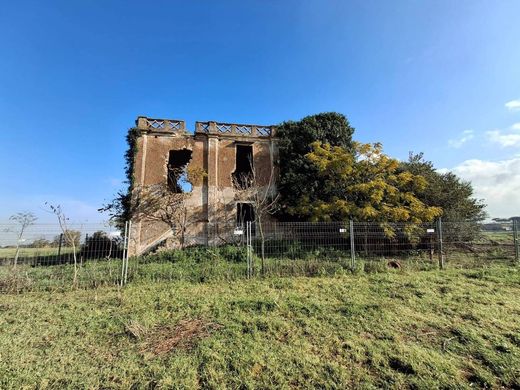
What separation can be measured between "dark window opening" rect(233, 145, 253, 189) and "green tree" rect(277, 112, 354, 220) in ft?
6.44

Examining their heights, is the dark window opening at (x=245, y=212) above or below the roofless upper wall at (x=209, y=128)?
below

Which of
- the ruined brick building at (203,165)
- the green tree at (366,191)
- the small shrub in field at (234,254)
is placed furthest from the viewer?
the ruined brick building at (203,165)

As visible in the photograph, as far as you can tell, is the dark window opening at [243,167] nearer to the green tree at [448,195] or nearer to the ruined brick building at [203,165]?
the ruined brick building at [203,165]

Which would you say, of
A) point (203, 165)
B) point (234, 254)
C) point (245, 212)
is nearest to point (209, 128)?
point (203, 165)

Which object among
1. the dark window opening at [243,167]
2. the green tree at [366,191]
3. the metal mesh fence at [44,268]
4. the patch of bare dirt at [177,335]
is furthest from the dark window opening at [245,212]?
the patch of bare dirt at [177,335]

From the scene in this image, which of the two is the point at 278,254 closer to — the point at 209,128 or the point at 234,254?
the point at 234,254

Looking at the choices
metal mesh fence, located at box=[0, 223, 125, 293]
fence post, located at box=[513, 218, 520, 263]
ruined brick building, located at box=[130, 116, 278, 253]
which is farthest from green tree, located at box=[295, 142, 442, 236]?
metal mesh fence, located at box=[0, 223, 125, 293]

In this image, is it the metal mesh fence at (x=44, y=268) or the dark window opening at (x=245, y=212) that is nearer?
the metal mesh fence at (x=44, y=268)

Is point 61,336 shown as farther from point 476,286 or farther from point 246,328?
point 476,286

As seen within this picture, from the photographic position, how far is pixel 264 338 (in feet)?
13.8

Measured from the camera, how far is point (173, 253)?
12875 millimetres

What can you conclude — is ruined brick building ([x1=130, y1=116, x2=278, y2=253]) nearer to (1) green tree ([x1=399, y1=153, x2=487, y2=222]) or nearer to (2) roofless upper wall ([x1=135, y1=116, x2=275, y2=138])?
(2) roofless upper wall ([x1=135, y1=116, x2=275, y2=138])

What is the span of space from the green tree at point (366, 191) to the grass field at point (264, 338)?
18.0ft

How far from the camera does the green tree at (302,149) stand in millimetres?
16484
